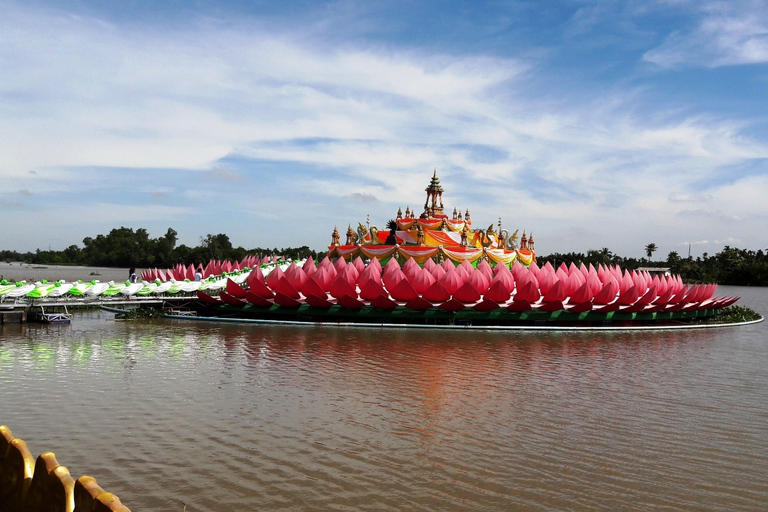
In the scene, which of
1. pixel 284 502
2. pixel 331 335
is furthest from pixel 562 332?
pixel 284 502

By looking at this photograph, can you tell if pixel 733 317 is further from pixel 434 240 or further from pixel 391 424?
pixel 391 424

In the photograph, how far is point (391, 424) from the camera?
7.57 metres

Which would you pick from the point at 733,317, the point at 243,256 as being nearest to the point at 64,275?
the point at 243,256

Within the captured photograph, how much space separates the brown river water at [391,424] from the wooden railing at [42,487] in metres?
1.87

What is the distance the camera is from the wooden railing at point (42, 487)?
273cm

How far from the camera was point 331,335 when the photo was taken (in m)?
15.8

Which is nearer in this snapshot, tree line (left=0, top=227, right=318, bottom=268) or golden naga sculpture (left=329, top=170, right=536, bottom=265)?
golden naga sculpture (left=329, top=170, right=536, bottom=265)

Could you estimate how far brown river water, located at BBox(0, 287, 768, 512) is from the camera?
219 inches

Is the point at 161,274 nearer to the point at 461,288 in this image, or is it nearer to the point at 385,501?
the point at 461,288

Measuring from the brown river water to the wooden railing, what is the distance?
1875mm

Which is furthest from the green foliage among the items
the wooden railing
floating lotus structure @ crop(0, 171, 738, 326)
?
the wooden railing

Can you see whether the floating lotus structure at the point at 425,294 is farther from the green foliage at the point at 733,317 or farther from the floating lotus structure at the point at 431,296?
the green foliage at the point at 733,317

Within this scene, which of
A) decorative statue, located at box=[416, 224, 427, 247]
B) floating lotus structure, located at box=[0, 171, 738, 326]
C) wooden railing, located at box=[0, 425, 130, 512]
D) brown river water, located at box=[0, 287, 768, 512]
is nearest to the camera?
wooden railing, located at box=[0, 425, 130, 512]

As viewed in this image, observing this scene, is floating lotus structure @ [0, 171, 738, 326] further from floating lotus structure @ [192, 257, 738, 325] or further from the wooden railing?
the wooden railing
